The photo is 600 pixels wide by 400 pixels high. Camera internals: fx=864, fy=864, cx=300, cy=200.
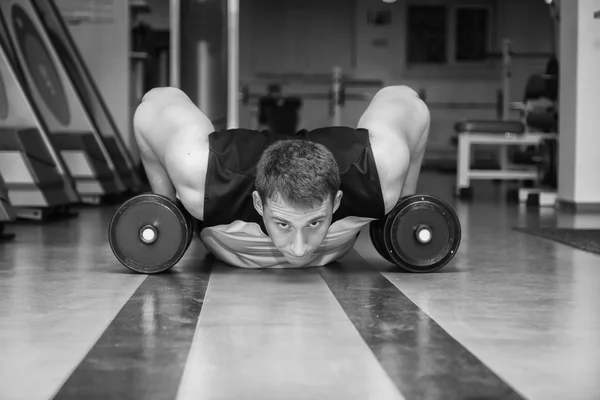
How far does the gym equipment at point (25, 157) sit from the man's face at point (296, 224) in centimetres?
248

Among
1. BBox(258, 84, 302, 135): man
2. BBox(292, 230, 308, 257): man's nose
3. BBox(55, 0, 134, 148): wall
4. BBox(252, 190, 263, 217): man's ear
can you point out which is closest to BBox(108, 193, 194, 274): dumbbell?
BBox(252, 190, 263, 217): man's ear

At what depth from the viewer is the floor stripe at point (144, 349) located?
152 centimetres

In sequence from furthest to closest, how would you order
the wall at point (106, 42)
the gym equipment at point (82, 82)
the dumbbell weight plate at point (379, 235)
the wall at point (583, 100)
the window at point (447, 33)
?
the window at point (447, 33) < the wall at point (106, 42) < the gym equipment at point (82, 82) < the wall at point (583, 100) < the dumbbell weight plate at point (379, 235)

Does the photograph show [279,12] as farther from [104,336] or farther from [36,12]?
[104,336]

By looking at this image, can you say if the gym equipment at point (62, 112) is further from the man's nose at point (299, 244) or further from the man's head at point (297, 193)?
the man's nose at point (299, 244)

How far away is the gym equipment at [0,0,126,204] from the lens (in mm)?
5816

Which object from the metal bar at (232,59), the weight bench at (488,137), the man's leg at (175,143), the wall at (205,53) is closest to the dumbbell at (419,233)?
the man's leg at (175,143)

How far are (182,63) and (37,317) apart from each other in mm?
4108

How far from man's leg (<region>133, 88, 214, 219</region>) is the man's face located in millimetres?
292

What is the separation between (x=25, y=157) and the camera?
4609mm

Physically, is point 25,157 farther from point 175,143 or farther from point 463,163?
point 463,163

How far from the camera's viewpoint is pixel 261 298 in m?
2.46

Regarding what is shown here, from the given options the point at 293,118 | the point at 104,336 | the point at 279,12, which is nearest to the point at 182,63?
the point at 104,336

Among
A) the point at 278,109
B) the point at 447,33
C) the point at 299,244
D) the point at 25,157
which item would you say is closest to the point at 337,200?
the point at 299,244
